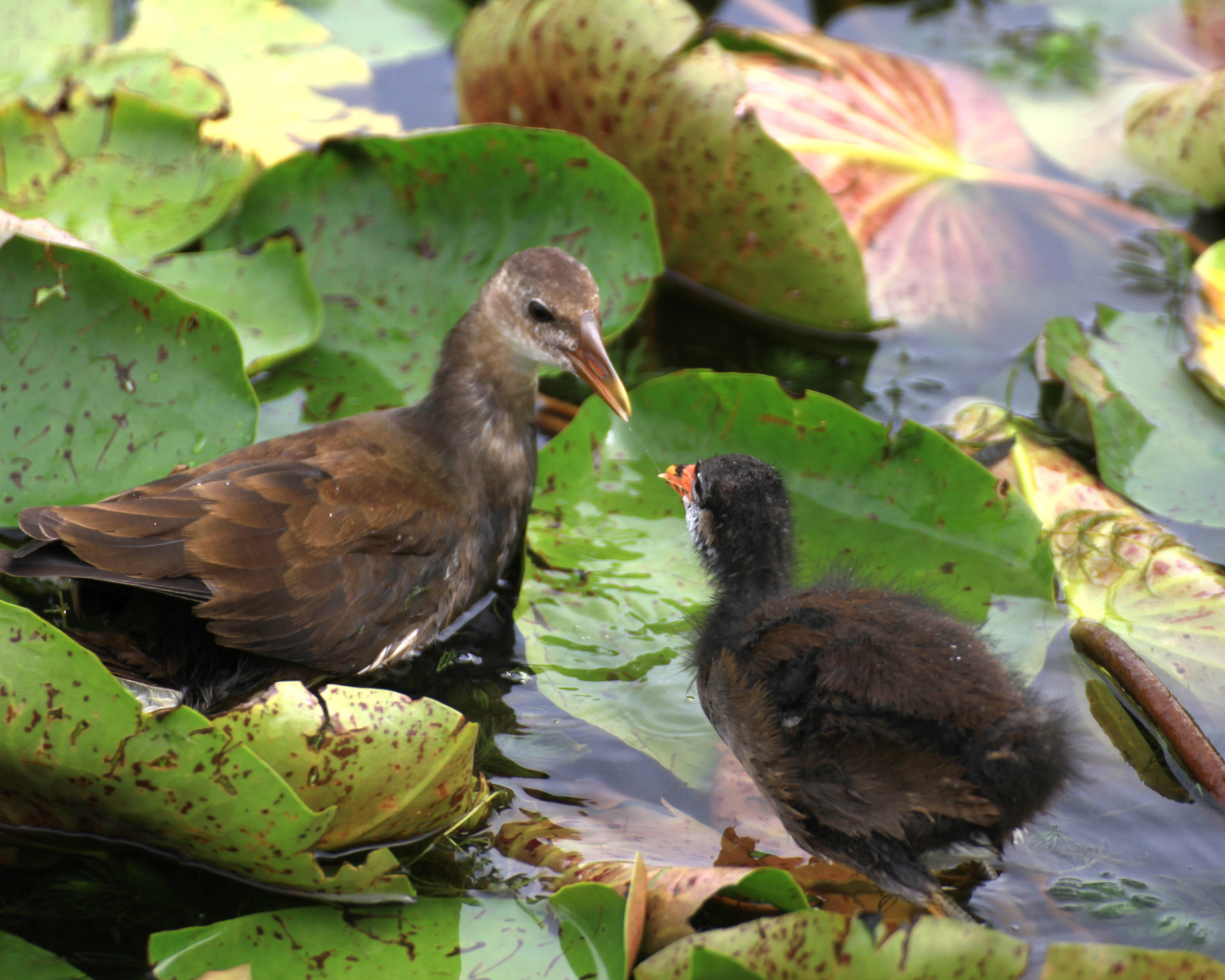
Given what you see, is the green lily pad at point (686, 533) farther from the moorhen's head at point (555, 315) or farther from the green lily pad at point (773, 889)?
the green lily pad at point (773, 889)

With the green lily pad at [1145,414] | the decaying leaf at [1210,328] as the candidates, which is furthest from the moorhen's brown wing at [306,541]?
the decaying leaf at [1210,328]

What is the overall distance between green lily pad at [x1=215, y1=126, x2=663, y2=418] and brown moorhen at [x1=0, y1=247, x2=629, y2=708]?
1.12 feet

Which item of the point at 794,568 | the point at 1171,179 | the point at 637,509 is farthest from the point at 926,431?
the point at 1171,179

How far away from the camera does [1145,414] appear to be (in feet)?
11.5

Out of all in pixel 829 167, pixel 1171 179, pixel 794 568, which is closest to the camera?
pixel 794 568

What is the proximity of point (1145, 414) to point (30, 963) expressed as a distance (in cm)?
302

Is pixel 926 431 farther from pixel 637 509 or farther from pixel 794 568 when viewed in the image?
pixel 637 509

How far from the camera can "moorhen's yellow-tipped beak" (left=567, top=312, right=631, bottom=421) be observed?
10.4 feet

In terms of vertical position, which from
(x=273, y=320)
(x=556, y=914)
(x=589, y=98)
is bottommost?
(x=556, y=914)

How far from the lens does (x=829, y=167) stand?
4.12 meters

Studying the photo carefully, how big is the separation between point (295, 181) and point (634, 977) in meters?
2.53

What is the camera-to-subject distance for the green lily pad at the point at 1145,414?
3334mm

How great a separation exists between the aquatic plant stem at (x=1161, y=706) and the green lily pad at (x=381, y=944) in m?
1.39

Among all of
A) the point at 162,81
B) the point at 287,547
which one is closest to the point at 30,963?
the point at 287,547
